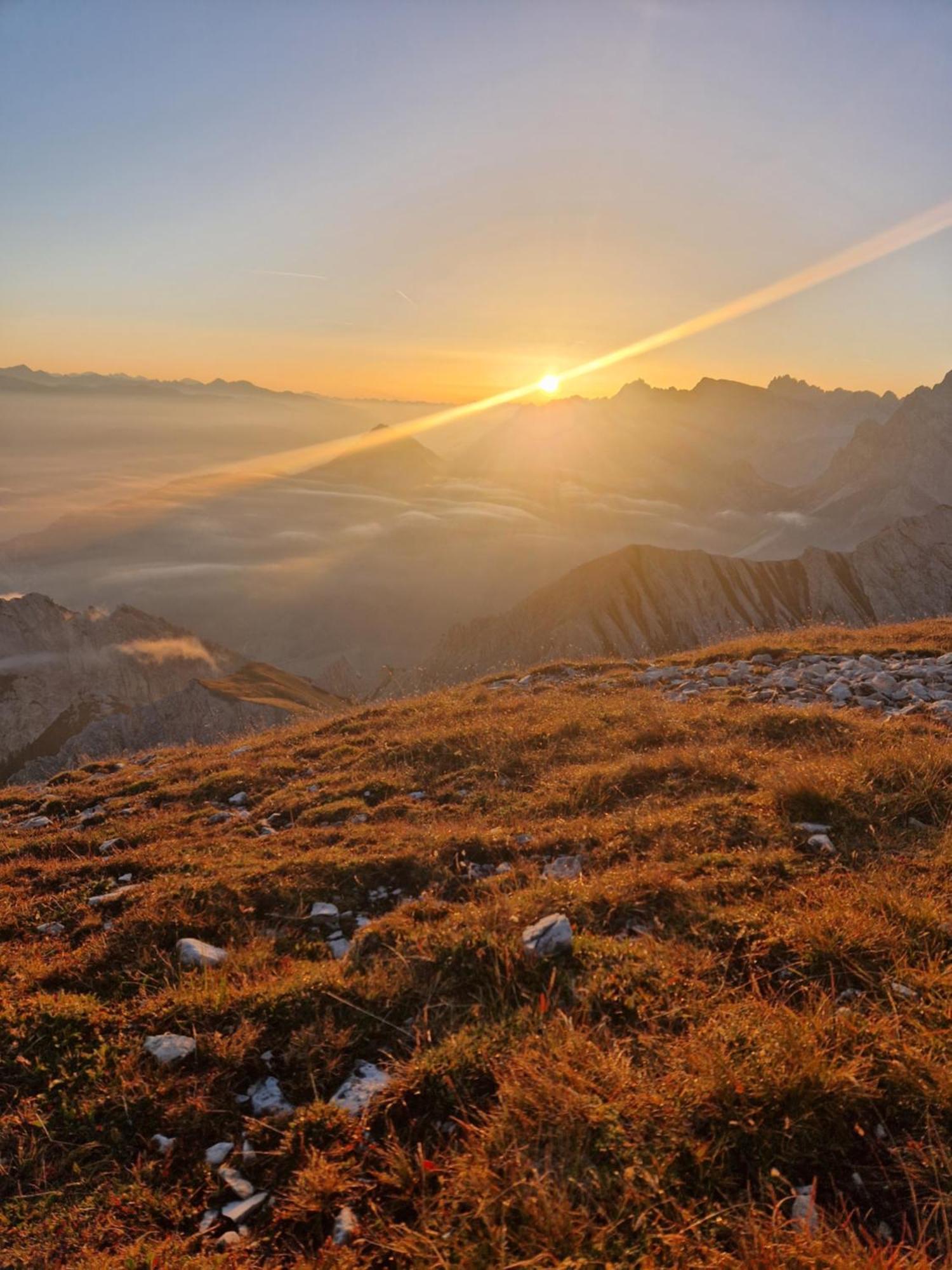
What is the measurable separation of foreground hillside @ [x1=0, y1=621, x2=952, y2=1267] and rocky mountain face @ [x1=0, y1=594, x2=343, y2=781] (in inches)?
1554

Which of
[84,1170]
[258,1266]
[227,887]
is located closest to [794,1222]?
[258,1266]

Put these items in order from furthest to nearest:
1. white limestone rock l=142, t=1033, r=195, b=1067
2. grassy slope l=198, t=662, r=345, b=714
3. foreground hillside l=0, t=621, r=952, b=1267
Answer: grassy slope l=198, t=662, r=345, b=714 < white limestone rock l=142, t=1033, r=195, b=1067 < foreground hillside l=0, t=621, r=952, b=1267

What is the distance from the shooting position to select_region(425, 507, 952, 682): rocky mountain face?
13088 centimetres

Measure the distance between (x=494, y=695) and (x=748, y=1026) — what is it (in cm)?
1149

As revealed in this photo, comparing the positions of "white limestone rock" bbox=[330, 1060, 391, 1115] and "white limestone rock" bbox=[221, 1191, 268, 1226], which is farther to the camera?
"white limestone rock" bbox=[330, 1060, 391, 1115]

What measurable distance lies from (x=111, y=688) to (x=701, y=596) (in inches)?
4534

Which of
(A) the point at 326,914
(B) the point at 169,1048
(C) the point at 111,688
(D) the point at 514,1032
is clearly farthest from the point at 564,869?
(C) the point at 111,688

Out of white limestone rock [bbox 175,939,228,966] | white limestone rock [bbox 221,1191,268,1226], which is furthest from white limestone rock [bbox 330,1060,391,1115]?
white limestone rock [bbox 175,939,228,966]

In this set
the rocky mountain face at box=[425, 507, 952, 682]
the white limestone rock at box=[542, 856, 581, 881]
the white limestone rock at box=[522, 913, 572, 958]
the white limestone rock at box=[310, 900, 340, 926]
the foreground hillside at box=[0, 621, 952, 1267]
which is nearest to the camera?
the foreground hillside at box=[0, 621, 952, 1267]

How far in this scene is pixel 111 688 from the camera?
120188 mm

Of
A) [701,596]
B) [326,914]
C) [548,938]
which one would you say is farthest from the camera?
[701,596]

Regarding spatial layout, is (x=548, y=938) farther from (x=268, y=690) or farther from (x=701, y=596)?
(x=701, y=596)

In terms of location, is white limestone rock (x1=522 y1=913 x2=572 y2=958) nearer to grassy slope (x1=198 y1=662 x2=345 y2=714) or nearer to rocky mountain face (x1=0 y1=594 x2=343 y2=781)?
rocky mountain face (x1=0 y1=594 x2=343 y2=781)

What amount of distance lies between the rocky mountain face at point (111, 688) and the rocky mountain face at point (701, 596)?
1993 inches
